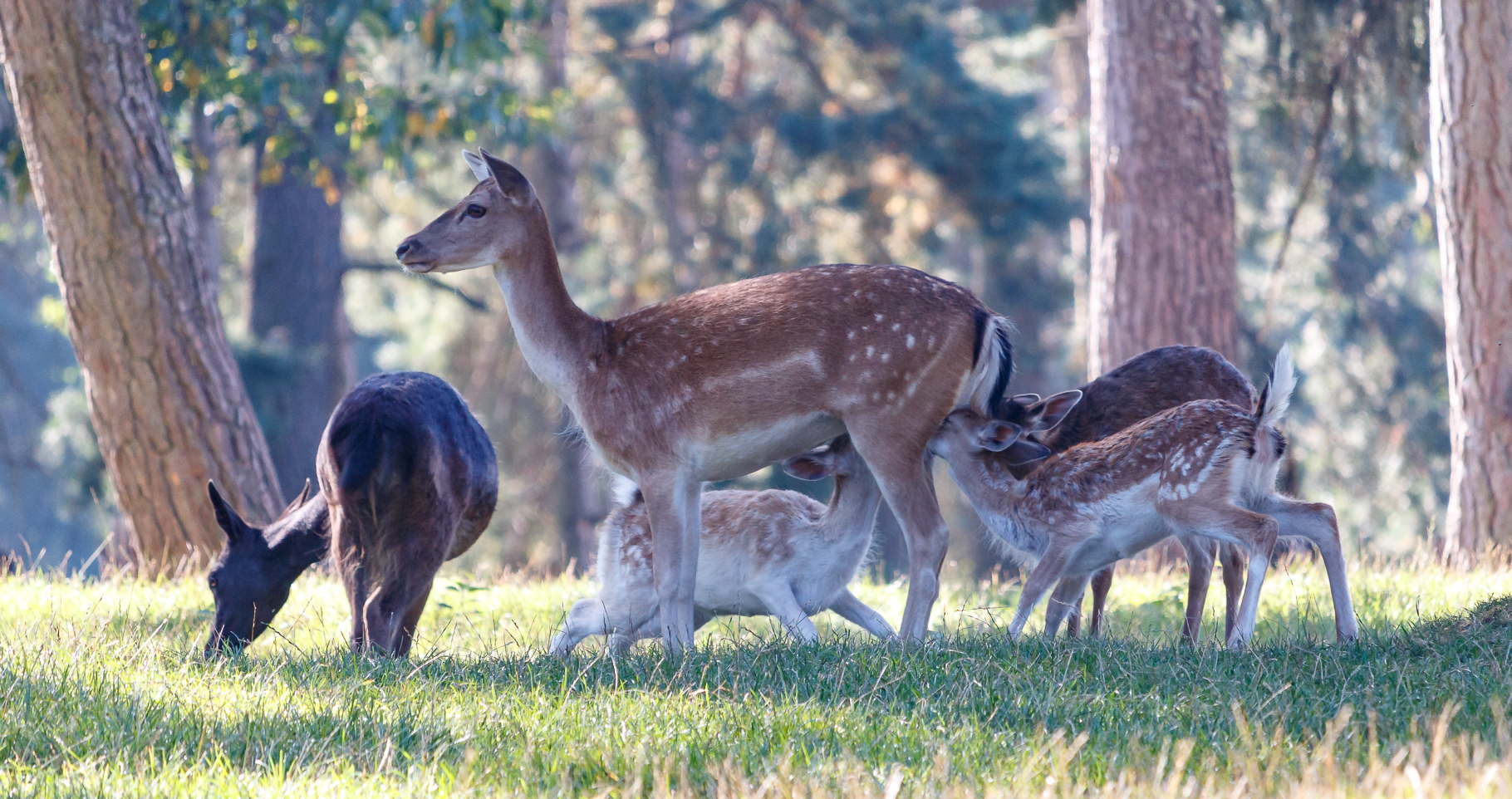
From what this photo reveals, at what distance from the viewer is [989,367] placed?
6.40 m

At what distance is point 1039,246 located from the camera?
25.3 m

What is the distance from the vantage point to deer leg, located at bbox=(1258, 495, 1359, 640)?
5.69 meters

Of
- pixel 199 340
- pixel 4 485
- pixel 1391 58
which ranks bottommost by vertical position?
pixel 4 485

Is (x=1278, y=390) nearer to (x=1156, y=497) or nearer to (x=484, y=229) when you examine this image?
(x=1156, y=497)

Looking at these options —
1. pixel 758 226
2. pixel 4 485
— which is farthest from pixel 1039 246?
pixel 4 485

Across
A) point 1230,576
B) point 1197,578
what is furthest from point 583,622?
point 1230,576

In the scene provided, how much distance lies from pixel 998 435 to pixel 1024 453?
308mm

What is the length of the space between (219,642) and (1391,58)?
37.1ft

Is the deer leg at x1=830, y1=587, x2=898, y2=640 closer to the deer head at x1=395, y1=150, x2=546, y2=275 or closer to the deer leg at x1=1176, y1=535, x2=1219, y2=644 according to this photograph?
the deer leg at x1=1176, y1=535, x2=1219, y2=644

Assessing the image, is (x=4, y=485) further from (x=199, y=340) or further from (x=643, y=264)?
(x=199, y=340)

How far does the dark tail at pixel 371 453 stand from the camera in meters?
6.42

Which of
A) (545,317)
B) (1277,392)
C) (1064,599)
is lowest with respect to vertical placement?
(1064,599)

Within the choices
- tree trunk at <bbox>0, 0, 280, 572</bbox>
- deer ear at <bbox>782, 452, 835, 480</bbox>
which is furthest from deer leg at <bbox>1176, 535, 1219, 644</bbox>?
tree trunk at <bbox>0, 0, 280, 572</bbox>

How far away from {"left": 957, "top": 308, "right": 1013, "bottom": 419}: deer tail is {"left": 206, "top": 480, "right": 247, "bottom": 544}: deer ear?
3.60m
